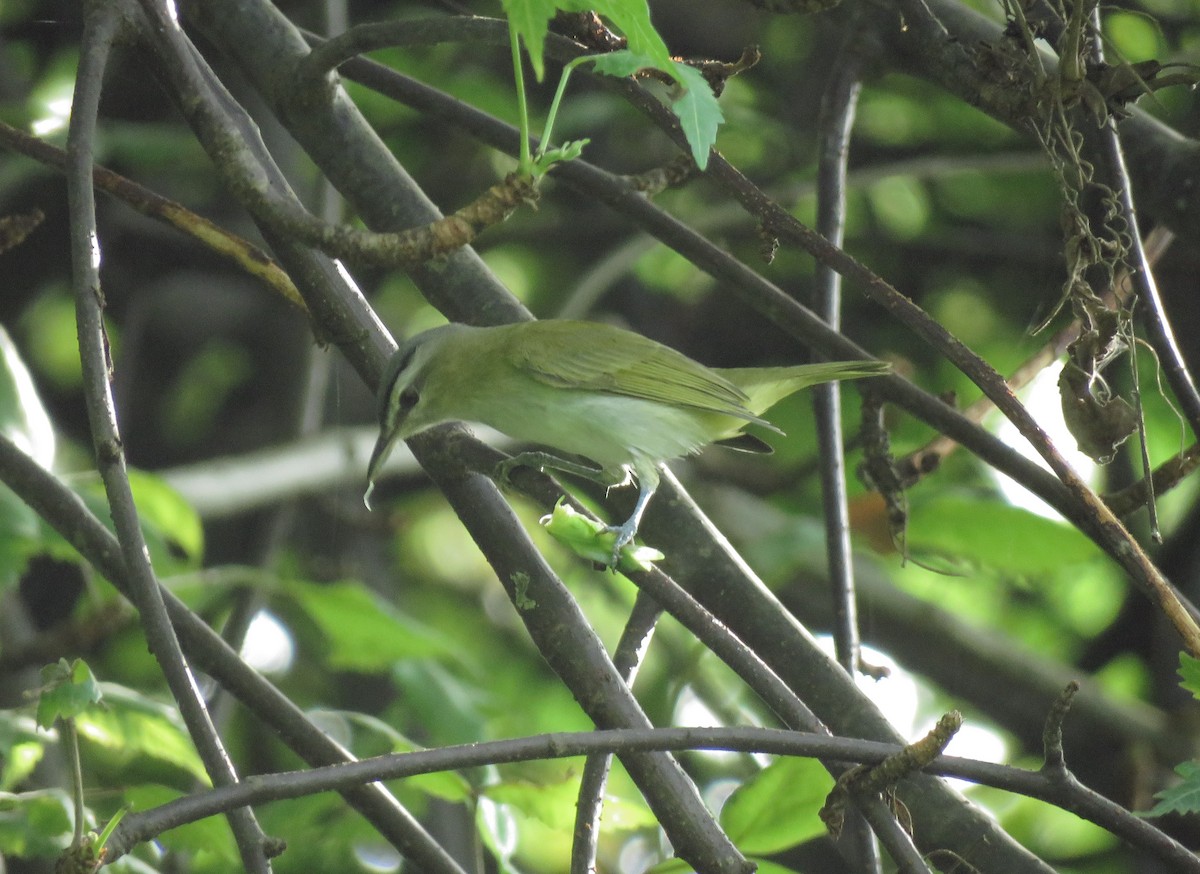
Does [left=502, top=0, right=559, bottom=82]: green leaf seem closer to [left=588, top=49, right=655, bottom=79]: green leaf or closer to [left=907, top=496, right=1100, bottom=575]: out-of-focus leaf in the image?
[left=588, top=49, right=655, bottom=79]: green leaf

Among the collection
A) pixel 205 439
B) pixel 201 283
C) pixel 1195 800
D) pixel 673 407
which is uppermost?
pixel 201 283

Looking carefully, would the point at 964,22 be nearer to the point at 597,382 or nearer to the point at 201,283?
the point at 597,382

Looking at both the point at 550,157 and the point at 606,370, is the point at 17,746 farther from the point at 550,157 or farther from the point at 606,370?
the point at 606,370

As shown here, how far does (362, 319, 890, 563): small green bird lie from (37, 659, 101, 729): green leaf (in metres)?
1.49

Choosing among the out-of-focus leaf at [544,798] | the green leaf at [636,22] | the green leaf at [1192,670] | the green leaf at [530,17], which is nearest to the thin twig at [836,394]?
the out-of-focus leaf at [544,798]

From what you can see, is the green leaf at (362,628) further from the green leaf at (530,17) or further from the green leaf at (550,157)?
the green leaf at (530,17)

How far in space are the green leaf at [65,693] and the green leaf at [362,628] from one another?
1685mm

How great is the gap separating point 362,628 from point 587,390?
870 mm

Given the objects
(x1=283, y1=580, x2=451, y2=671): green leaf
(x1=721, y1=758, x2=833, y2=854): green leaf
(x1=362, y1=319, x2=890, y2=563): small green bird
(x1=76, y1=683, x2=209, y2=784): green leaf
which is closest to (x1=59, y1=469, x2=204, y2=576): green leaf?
(x1=283, y1=580, x2=451, y2=671): green leaf

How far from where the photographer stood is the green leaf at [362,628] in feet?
10.9

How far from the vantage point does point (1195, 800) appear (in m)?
1.62

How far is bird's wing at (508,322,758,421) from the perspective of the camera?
3.33 meters

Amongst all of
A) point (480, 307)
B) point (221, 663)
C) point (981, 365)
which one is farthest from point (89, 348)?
point (981, 365)

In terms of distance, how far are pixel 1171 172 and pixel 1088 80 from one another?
1.58ft
